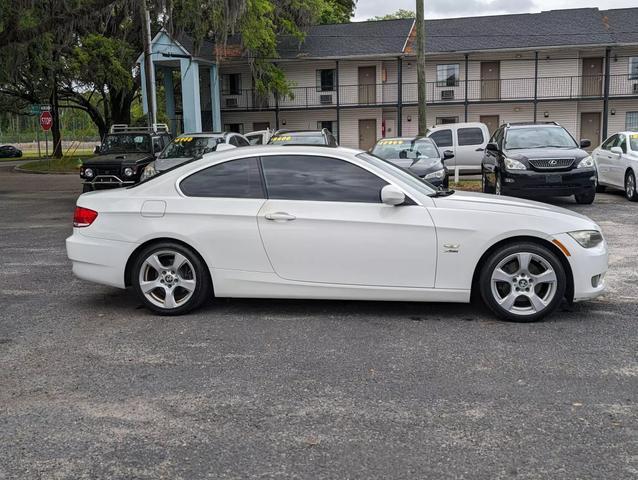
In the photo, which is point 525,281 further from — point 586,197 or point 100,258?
point 586,197

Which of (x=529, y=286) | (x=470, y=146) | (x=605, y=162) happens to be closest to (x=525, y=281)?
(x=529, y=286)

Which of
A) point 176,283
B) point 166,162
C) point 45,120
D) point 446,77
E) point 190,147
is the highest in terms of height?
point 446,77

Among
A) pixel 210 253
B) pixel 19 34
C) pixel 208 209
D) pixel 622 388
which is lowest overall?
pixel 622 388

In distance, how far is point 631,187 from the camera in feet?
48.8

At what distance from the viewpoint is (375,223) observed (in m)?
5.94

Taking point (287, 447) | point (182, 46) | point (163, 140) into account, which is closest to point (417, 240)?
point (287, 447)

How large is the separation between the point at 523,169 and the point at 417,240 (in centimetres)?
828

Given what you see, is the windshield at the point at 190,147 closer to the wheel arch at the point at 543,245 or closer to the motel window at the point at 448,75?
the wheel arch at the point at 543,245

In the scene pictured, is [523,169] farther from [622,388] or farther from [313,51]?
[313,51]

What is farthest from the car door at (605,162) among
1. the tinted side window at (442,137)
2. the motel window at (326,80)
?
the motel window at (326,80)

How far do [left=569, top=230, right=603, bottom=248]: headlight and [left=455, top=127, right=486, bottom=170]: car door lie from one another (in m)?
15.9

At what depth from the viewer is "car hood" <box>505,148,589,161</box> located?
13.5 metres

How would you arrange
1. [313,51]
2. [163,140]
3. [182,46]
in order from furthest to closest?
[313,51] → [182,46] → [163,140]

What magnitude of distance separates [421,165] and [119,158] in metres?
7.22
